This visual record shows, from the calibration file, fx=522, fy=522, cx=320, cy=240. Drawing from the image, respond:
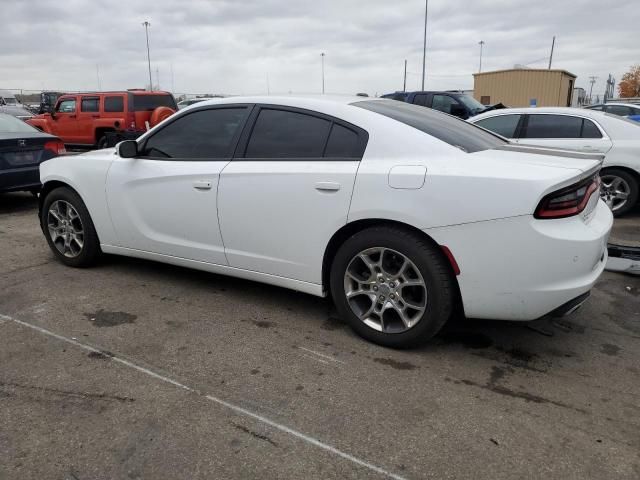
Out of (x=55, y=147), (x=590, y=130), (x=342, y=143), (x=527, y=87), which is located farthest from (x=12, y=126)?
(x=527, y=87)

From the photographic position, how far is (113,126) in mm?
13688

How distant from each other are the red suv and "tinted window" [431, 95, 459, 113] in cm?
698

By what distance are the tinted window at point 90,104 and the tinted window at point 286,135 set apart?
12.1m

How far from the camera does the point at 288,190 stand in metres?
3.32

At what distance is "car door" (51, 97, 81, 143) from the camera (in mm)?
14414

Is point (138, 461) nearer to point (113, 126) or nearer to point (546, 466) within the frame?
point (546, 466)

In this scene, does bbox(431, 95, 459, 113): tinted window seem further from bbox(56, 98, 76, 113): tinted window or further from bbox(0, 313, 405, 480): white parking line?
bbox(0, 313, 405, 480): white parking line

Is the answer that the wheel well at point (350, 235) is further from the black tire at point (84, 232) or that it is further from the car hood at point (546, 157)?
the black tire at point (84, 232)

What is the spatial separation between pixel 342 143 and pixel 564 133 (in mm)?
4936

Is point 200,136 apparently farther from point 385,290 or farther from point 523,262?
point 523,262

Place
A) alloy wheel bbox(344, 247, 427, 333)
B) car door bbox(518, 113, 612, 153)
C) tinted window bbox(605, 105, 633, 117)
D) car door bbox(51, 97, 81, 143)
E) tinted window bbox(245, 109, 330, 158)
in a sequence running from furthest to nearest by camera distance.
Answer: tinted window bbox(605, 105, 633, 117) < car door bbox(51, 97, 81, 143) < car door bbox(518, 113, 612, 153) < tinted window bbox(245, 109, 330, 158) < alloy wheel bbox(344, 247, 427, 333)

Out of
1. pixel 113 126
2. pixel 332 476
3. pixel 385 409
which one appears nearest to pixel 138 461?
pixel 332 476

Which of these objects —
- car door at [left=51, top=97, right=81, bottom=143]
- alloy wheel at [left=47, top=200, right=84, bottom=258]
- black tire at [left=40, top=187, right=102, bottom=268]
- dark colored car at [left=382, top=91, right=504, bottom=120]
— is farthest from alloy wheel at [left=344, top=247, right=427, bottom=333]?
car door at [left=51, top=97, right=81, bottom=143]

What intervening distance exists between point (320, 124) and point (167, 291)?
6.12ft
